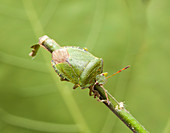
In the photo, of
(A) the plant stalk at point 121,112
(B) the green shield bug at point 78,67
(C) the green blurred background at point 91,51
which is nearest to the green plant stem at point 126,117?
(A) the plant stalk at point 121,112

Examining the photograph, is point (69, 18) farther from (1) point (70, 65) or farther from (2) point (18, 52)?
(1) point (70, 65)

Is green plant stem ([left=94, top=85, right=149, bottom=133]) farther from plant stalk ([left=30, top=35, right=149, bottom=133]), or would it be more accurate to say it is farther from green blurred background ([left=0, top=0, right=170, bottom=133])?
green blurred background ([left=0, top=0, right=170, bottom=133])

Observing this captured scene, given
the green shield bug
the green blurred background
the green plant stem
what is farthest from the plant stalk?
the green blurred background

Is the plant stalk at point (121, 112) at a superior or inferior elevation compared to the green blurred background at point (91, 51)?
inferior

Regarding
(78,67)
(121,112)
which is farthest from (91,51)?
(121,112)

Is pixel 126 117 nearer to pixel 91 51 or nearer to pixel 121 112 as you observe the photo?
pixel 121 112

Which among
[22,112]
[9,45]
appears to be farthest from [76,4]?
[22,112]

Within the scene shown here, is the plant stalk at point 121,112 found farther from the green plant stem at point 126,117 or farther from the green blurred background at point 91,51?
the green blurred background at point 91,51

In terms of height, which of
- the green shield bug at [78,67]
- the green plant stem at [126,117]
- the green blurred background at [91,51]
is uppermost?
the green blurred background at [91,51]
